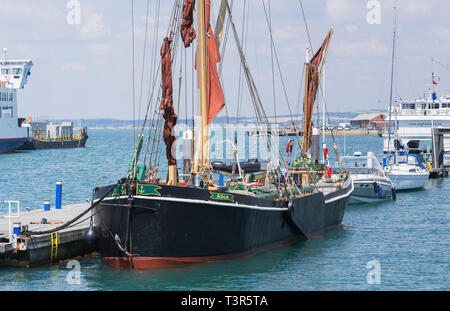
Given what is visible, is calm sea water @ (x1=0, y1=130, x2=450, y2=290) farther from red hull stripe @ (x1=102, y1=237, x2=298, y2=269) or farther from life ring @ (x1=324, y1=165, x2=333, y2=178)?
life ring @ (x1=324, y1=165, x2=333, y2=178)

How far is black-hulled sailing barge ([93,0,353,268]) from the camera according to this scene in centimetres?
2108

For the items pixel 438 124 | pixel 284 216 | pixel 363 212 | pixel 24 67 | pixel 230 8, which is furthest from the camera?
pixel 24 67

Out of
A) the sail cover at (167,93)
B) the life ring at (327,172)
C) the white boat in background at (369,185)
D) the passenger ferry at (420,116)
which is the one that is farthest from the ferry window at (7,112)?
the sail cover at (167,93)

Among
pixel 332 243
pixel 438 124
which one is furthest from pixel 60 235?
pixel 438 124

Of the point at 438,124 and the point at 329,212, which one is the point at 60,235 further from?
the point at 438,124

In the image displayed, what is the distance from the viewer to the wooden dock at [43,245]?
72.3 feet

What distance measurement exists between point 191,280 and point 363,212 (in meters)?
21.0

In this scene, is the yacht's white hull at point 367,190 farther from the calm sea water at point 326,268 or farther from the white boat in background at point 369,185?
the calm sea water at point 326,268

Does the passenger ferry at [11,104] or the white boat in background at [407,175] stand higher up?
the passenger ferry at [11,104]

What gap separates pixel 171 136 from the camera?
23.4 m

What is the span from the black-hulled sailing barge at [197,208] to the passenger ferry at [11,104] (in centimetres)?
8277

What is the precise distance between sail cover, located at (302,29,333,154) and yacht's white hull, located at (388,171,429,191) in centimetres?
1495

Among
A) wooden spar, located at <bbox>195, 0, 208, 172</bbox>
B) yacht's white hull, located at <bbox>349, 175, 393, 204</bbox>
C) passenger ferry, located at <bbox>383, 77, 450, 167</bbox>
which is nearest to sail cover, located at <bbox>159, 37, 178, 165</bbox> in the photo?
wooden spar, located at <bbox>195, 0, 208, 172</bbox>

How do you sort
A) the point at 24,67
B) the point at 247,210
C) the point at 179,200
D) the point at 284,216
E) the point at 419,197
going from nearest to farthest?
the point at 179,200, the point at 247,210, the point at 284,216, the point at 419,197, the point at 24,67
